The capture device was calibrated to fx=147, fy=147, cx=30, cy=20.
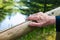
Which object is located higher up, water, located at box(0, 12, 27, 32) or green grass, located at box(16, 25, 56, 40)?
water, located at box(0, 12, 27, 32)

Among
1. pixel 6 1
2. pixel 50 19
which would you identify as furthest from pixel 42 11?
pixel 6 1

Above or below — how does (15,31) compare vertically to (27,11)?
below

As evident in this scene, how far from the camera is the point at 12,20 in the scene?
3.17ft

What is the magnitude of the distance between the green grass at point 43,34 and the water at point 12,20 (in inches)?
4.2

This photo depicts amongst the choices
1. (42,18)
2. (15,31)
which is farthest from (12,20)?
(42,18)

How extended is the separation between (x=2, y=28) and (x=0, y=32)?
30 mm

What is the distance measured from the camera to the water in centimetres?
95

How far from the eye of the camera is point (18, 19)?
38.4 inches

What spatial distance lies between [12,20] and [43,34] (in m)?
0.23

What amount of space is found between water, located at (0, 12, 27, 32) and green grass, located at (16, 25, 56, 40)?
11cm

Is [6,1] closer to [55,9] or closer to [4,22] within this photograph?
[4,22]

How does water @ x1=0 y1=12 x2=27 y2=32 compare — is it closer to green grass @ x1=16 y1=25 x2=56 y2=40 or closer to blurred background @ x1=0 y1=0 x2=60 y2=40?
blurred background @ x1=0 y1=0 x2=60 y2=40

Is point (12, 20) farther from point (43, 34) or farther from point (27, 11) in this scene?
point (43, 34)

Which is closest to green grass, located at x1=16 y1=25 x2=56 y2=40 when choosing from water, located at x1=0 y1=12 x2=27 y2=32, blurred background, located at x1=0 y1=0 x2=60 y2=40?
blurred background, located at x1=0 y1=0 x2=60 y2=40
